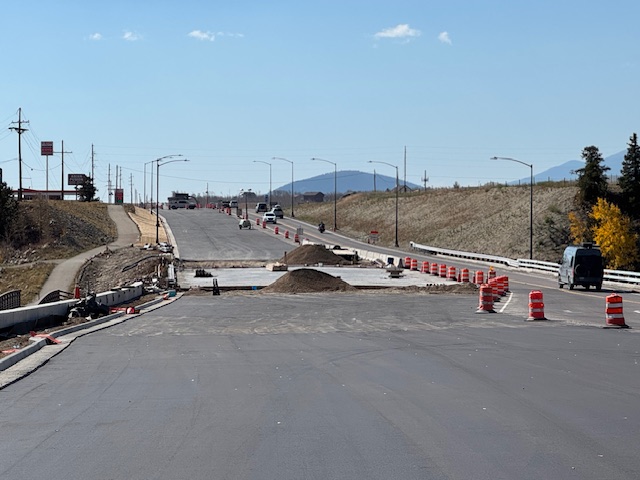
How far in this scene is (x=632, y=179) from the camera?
369 ft

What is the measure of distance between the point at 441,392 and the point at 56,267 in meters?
62.1

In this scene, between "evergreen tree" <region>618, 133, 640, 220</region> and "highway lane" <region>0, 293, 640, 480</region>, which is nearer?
"highway lane" <region>0, 293, 640, 480</region>

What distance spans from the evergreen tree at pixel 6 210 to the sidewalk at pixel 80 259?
8.35 m

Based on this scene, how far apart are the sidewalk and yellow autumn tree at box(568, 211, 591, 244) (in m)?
50.7

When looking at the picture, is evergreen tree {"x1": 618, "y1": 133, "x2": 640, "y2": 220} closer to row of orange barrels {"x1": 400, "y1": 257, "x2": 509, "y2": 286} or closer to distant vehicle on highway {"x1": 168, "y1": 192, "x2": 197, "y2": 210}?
row of orange barrels {"x1": 400, "y1": 257, "x2": 509, "y2": 286}

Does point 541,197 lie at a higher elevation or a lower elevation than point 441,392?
higher

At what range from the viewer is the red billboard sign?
476 feet

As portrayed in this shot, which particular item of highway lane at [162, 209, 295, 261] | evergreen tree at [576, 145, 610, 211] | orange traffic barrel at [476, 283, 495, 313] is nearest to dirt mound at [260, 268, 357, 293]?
orange traffic barrel at [476, 283, 495, 313]

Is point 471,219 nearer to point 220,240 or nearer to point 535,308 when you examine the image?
point 220,240

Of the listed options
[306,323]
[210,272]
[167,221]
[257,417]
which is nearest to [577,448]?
[257,417]

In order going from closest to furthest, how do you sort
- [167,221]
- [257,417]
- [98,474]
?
[98,474]
[257,417]
[167,221]

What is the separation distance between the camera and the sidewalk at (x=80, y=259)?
207 ft

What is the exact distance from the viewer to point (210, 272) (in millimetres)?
62969

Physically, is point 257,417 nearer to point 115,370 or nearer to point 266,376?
point 266,376
